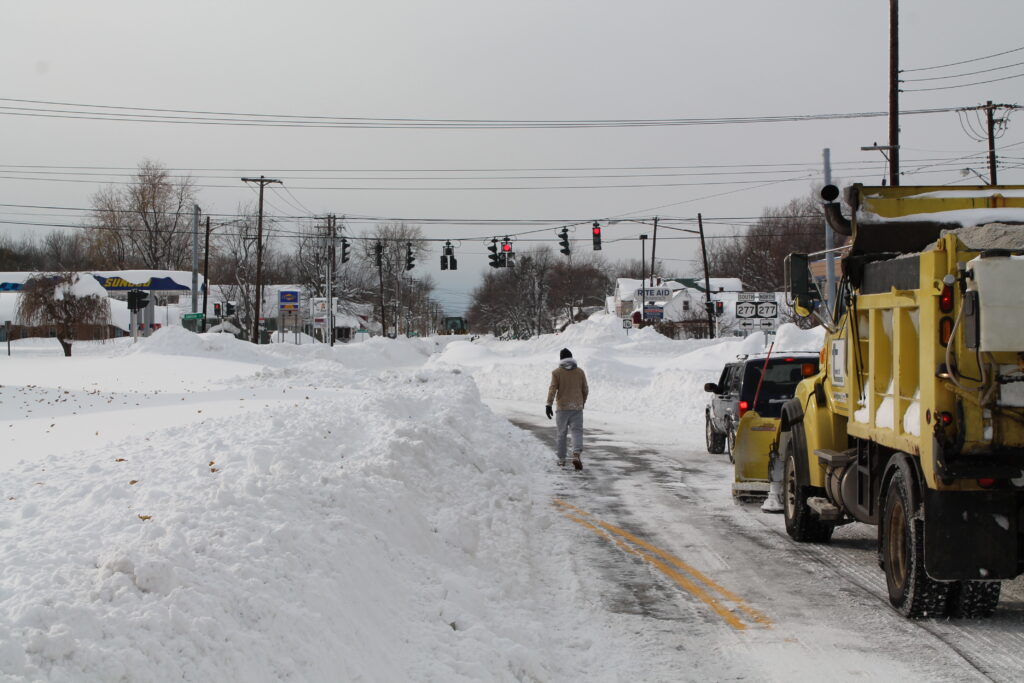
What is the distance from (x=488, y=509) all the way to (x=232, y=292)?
84.3 metres

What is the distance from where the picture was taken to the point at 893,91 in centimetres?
2522

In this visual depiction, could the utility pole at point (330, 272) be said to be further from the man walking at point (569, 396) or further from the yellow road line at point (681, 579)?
the yellow road line at point (681, 579)

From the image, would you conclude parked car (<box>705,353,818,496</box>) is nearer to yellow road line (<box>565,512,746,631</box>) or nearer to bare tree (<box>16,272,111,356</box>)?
yellow road line (<box>565,512,746,631</box>)

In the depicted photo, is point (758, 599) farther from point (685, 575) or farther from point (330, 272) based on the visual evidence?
point (330, 272)

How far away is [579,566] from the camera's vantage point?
9.11 metres

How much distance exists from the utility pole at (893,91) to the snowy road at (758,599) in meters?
14.7

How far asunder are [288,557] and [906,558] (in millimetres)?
4461

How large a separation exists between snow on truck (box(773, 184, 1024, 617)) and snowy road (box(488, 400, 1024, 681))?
438 millimetres

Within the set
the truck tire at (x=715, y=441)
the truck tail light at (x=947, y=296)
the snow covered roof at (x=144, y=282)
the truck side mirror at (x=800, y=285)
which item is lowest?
the truck tire at (x=715, y=441)

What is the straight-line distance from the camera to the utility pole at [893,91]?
24.8 m

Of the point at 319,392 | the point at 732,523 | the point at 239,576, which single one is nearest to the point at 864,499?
the point at 732,523

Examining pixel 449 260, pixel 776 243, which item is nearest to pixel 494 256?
pixel 449 260

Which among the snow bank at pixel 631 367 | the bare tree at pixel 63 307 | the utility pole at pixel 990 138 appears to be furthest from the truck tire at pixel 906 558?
the bare tree at pixel 63 307

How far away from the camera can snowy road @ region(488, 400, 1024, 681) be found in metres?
6.24
